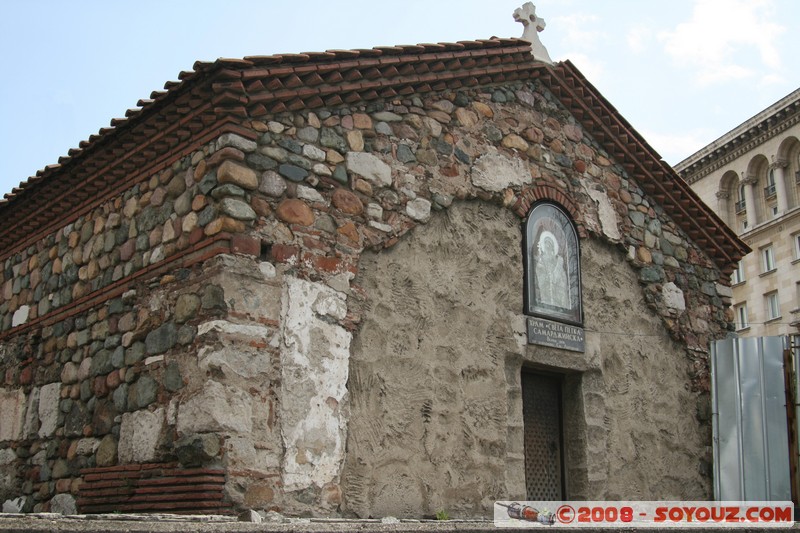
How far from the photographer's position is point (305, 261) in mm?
6934

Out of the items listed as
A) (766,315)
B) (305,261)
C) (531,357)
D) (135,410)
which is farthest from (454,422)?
(766,315)

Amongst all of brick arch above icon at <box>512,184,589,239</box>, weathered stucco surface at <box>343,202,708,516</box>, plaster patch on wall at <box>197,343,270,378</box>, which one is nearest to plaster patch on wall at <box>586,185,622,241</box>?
weathered stucco surface at <box>343,202,708,516</box>

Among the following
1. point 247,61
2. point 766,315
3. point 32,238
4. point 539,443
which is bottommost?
point 539,443

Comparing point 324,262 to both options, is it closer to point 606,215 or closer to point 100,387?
point 100,387

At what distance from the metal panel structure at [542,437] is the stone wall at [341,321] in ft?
0.64

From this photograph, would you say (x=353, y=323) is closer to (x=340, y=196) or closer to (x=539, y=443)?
(x=340, y=196)

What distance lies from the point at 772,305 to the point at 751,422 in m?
24.3

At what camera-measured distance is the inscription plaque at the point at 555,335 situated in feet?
27.7

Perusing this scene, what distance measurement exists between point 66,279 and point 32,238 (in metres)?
1.11

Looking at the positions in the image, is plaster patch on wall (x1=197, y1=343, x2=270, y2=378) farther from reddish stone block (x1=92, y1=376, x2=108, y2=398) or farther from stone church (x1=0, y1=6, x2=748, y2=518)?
reddish stone block (x1=92, y1=376, x2=108, y2=398)

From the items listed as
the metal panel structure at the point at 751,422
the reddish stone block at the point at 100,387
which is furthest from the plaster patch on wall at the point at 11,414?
the metal panel structure at the point at 751,422

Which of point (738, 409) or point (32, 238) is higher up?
point (32, 238)

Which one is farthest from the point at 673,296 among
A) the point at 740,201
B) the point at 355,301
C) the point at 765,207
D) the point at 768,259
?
the point at 740,201

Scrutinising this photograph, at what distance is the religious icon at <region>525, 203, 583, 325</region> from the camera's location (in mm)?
8648
